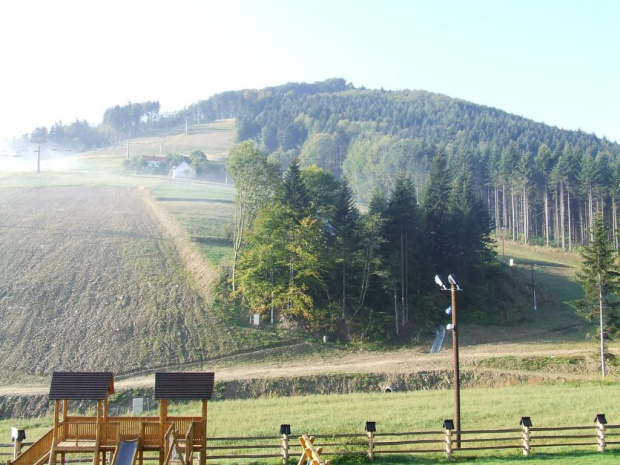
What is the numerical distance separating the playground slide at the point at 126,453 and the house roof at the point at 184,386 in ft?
5.70

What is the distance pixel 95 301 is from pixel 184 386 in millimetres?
34479

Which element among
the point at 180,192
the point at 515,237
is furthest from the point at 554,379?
the point at 180,192

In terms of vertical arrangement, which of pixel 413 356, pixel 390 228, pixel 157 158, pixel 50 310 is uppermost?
pixel 157 158

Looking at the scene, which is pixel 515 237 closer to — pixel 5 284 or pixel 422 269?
pixel 422 269

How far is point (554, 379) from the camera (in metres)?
41.8

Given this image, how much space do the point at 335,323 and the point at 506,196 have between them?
7205 centimetres

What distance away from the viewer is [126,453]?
2136 centimetres

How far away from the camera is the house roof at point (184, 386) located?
22156mm

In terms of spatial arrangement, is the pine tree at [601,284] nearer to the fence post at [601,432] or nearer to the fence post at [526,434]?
the fence post at [601,432]

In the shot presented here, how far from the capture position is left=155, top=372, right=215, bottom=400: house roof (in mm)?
22156

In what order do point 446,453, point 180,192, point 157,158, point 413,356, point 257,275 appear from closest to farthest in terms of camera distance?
1. point 446,453
2. point 413,356
3. point 257,275
4. point 180,192
5. point 157,158

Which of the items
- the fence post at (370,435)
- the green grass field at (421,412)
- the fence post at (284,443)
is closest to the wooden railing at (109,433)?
the fence post at (284,443)

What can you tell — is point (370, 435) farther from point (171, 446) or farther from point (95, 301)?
point (95, 301)

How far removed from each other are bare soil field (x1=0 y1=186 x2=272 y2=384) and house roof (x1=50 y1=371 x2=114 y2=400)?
21.5 meters
